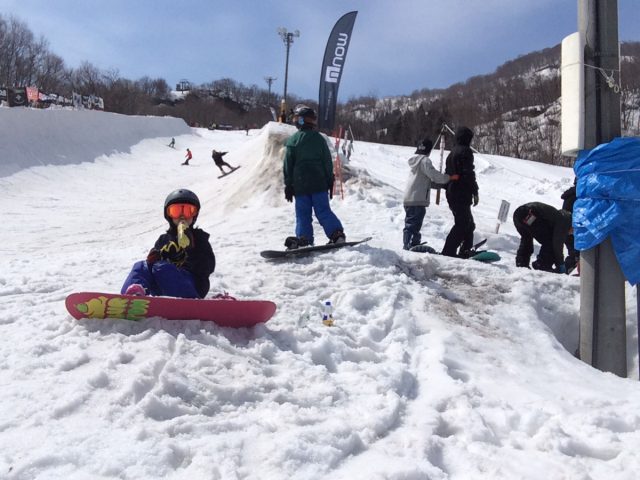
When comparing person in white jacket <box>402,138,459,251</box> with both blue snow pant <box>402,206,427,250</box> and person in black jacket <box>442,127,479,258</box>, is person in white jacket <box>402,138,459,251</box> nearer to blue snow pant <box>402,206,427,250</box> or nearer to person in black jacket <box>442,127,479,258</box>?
blue snow pant <box>402,206,427,250</box>

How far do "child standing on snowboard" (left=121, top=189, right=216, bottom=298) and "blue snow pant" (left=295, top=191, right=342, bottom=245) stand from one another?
5.50 feet

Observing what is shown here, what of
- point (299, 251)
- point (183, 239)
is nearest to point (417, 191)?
point (299, 251)

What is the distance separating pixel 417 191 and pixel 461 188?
0.59m

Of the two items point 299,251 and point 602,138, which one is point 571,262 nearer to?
point 602,138

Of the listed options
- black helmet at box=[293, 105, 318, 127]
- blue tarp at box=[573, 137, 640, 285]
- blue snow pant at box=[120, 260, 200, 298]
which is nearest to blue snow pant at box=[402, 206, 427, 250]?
black helmet at box=[293, 105, 318, 127]

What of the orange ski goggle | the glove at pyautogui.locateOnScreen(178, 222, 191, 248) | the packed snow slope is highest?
the orange ski goggle

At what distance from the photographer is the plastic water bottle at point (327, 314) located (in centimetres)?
356

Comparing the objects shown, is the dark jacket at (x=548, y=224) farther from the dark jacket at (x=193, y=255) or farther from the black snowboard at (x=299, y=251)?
the dark jacket at (x=193, y=255)

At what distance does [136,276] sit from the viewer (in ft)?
11.3

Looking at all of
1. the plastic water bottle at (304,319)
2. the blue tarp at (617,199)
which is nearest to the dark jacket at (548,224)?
the blue tarp at (617,199)

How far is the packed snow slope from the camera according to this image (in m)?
1.96

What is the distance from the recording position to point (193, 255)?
12.3 feet

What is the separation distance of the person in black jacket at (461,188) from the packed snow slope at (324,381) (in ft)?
2.93

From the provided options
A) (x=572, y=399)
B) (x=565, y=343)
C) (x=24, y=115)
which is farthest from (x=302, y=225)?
(x=24, y=115)
